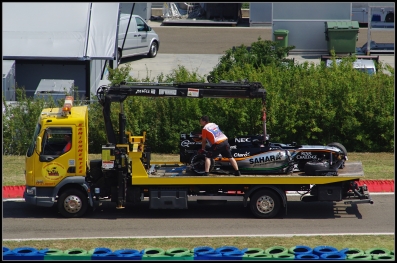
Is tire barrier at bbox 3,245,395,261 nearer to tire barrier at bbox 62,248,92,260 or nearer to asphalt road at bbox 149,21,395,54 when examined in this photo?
tire barrier at bbox 62,248,92,260

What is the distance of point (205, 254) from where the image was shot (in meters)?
10.3

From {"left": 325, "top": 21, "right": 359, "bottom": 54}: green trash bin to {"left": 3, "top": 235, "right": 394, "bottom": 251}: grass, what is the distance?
2014cm

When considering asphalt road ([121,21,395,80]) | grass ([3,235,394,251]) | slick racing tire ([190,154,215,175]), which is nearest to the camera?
grass ([3,235,394,251])

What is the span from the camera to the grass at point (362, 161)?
1689 centimetres

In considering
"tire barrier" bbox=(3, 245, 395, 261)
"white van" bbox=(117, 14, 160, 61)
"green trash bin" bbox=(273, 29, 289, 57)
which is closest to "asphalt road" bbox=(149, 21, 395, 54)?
"white van" bbox=(117, 14, 160, 61)

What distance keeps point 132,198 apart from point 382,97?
9.99 metres

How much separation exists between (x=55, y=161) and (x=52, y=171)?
219mm

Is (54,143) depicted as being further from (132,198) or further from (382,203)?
(382,203)

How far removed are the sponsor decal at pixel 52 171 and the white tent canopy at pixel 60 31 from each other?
10979 mm

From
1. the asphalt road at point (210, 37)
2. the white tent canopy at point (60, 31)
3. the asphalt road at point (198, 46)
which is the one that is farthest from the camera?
the asphalt road at point (210, 37)

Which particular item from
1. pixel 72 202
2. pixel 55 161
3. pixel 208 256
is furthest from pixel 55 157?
pixel 208 256

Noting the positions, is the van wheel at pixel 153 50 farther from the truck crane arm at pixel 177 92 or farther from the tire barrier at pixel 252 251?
the tire barrier at pixel 252 251

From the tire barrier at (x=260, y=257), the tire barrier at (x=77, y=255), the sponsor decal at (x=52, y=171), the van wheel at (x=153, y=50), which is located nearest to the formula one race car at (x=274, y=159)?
the sponsor decal at (x=52, y=171)

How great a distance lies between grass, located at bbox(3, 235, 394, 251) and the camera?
11.6 metres
